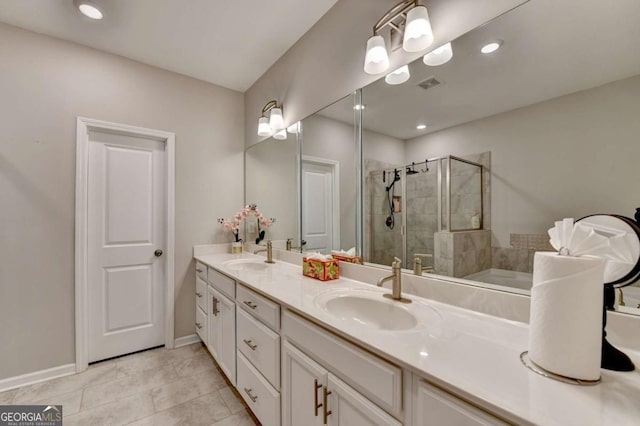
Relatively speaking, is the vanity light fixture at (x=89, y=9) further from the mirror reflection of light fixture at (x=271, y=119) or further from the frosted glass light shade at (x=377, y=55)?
the frosted glass light shade at (x=377, y=55)

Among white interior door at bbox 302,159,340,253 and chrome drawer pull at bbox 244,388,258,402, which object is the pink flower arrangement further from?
chrome drawer pull at bbox 244,388,258,402

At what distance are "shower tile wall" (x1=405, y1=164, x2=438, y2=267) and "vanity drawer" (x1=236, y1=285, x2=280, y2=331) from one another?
71 centimetres

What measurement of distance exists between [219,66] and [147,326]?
2.50 meters

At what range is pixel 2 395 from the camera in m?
1.83

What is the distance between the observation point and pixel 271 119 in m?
2.33

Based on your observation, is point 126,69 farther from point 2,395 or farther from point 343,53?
point 2,395

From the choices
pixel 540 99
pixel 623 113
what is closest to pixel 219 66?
pixel 540 99

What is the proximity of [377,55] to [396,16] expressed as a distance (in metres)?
0.18

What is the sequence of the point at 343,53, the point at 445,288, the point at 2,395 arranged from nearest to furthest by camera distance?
the point at 445,288 < the point at 343,53 < the point at 2,395

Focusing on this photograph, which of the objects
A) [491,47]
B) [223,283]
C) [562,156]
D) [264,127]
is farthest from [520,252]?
[264,127]

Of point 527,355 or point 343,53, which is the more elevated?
point 343,53

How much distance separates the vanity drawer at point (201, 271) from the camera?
7.55 feet

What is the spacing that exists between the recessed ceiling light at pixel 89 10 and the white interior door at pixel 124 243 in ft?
2.83

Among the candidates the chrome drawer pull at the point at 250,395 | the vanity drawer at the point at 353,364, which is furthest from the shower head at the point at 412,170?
the chrome drawer pull at the point at 250,395
